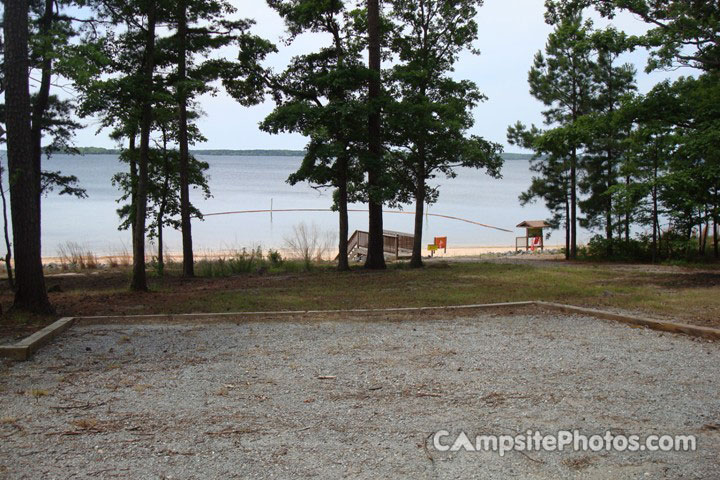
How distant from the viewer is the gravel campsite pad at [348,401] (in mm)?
3469

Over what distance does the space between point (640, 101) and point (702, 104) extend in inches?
38.5

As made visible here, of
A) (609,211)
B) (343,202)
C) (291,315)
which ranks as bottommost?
(291,315)

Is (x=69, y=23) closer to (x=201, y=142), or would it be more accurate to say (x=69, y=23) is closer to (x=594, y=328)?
(x=201, y=142)

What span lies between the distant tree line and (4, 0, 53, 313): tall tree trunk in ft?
29.9

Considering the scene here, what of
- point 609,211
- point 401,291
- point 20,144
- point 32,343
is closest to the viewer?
point 32,343

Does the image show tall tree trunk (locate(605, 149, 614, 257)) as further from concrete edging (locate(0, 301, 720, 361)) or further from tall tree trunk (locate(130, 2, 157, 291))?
tall tree trunk (locate(130, 2, 157, 291))

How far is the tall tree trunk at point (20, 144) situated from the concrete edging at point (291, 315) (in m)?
1.09

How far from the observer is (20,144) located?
797 cm

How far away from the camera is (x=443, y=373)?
207 inches

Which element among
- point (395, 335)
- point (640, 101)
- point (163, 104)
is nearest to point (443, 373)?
point (395, 335)

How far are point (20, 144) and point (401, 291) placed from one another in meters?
6.07

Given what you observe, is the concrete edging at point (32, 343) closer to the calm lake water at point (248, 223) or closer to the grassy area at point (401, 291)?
the grassy area at point (401, 291)

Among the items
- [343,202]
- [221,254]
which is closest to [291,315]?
[343,202]

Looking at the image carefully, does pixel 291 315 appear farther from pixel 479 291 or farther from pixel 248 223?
pixel 248 223
